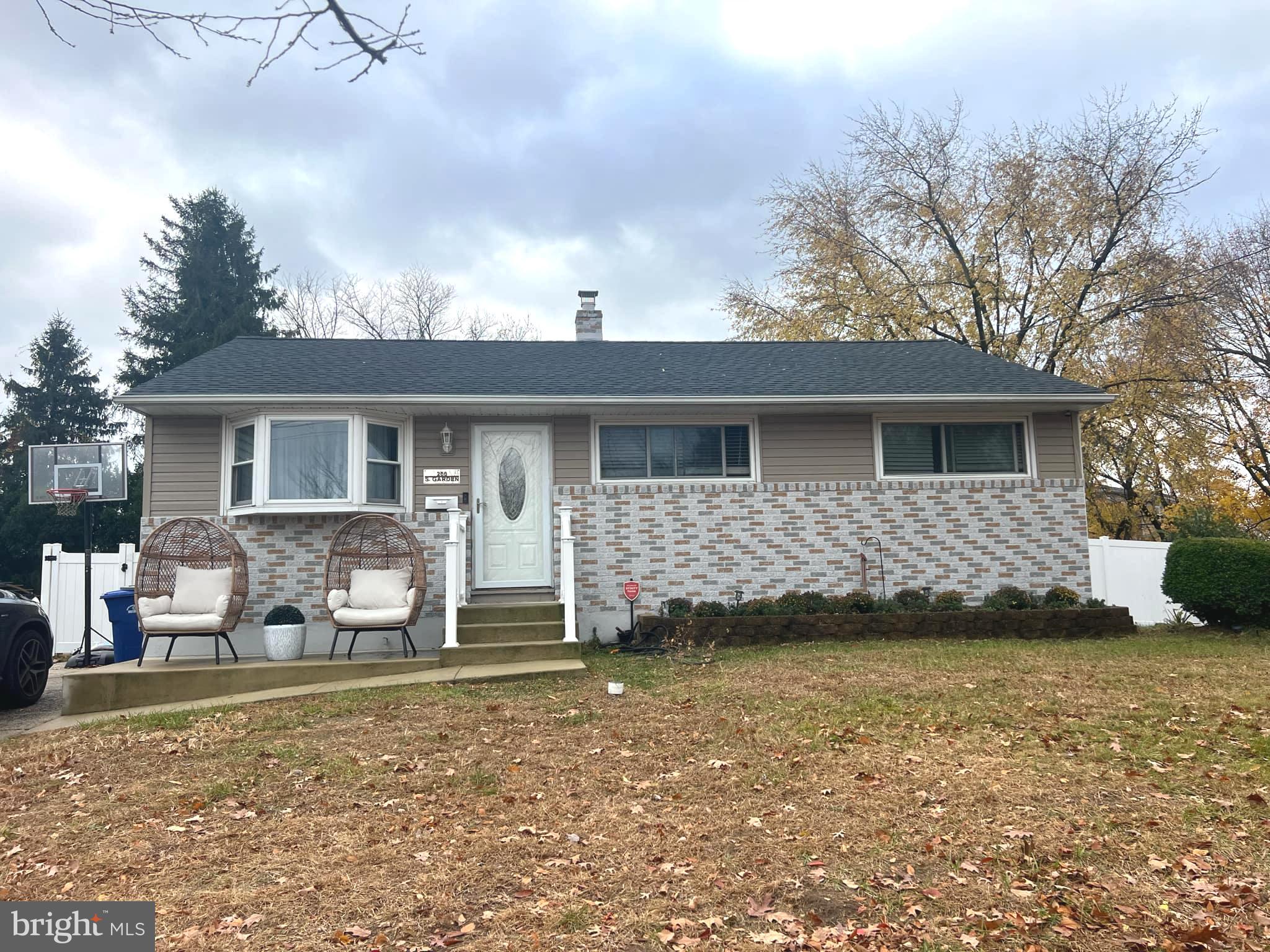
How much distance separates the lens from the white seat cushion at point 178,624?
8.20 meters

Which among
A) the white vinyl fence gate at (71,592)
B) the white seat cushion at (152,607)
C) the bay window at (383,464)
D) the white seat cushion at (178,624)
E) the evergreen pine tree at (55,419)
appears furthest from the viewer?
the evergreen pine tree at (55,419)

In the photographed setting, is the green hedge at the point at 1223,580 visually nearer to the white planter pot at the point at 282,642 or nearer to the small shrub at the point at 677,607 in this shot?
the small shrub at the point at 677,607

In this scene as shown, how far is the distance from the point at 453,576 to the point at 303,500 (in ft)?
7.20

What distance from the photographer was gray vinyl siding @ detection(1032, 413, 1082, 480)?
430 inches

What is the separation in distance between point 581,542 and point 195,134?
270 inches

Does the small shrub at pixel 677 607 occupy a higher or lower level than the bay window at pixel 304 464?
lower

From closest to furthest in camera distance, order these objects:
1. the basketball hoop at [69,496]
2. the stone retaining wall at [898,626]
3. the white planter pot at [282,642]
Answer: the white planter pot at [282,642] → the stone retaining wall at [898,626] → the basketball hoop at [69,496]

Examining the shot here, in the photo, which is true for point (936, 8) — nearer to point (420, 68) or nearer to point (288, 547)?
point (420, 68)

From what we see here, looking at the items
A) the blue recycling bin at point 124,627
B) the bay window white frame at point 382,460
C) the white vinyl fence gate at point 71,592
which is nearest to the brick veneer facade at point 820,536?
the bay window white frame at point 382,460

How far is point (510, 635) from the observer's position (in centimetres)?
888

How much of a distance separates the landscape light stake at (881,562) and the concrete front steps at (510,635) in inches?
162

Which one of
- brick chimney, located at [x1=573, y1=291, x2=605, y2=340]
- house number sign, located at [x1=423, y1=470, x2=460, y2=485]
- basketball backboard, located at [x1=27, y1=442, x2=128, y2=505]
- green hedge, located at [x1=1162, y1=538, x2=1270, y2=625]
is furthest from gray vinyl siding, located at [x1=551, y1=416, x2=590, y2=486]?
green hedge, located at [x1=1162, y1=538, x2=1270, y2=625]

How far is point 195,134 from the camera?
404cm

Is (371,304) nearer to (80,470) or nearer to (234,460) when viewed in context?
(80,470)
